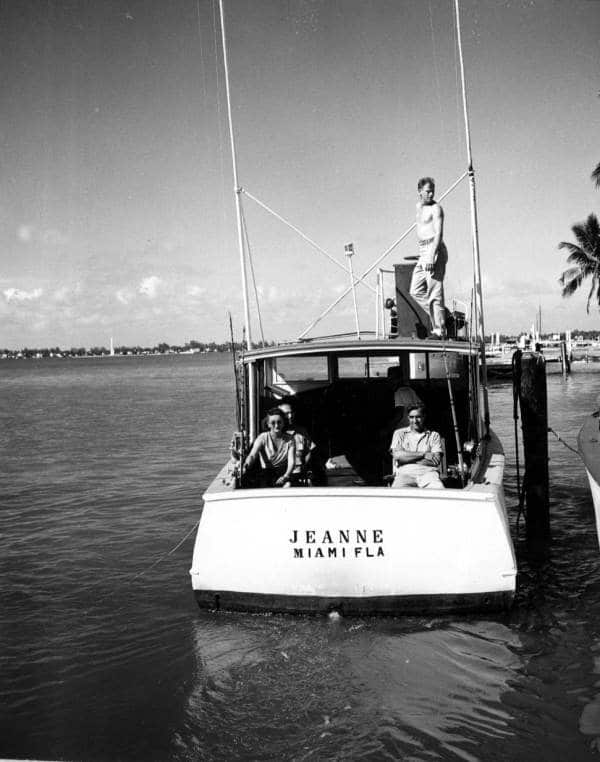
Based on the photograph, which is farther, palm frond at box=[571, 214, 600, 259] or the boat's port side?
palm frond at box=[571, 214, 600, 259]

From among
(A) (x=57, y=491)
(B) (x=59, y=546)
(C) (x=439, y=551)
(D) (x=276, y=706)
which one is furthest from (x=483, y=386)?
(A) (x=57, y=491)

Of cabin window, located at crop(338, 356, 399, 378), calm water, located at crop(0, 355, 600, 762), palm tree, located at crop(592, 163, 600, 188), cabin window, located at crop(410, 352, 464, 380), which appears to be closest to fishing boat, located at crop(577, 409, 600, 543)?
calm water, located at crop(0, 355, 600, 762)

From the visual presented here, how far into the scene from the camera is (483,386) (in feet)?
28.8

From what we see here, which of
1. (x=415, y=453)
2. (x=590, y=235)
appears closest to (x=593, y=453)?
(x=415, y=453)

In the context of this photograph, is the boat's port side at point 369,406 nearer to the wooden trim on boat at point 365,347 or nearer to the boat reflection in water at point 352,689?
the wooden trim on boat at point 365,347

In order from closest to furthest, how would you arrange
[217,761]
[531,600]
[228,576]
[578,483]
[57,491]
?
[217,761], [228,576], [531,600], [578,483], [57,491]

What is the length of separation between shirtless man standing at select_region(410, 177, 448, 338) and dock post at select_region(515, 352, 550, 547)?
53.4 inches

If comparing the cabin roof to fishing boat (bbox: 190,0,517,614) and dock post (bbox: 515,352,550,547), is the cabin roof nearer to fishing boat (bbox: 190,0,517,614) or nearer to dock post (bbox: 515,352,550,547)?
fishing boat (bbox: 190,0,517,614)

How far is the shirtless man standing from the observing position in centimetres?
920

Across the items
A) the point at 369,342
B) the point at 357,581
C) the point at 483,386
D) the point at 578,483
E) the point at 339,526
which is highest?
the point at 369,342

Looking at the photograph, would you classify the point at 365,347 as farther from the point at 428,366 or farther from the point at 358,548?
the point at 358,548

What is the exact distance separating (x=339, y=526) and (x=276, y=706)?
156 cm

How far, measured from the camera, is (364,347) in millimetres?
7547

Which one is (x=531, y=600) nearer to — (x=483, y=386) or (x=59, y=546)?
(x=483, y=386)
